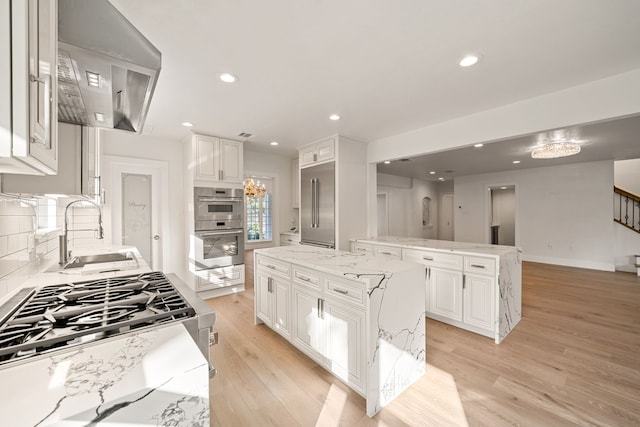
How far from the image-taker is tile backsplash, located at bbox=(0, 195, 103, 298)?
116 cm

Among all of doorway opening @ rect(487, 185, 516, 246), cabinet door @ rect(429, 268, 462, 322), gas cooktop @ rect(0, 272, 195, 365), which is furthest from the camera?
doorway opening @ rect(487, 185, 516, 246)

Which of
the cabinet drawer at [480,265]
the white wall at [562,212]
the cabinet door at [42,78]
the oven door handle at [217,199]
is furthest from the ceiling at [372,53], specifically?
the white wall at [562,212]

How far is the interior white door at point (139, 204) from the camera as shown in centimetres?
363

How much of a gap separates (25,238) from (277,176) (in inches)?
158

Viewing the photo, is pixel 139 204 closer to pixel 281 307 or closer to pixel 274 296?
pixel 274 296

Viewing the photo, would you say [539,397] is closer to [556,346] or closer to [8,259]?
[556,346]

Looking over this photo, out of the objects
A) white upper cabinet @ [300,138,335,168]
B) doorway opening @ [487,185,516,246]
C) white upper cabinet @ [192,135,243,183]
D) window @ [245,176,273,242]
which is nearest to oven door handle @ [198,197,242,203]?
white upper cabinet @ [192,135,243,183]

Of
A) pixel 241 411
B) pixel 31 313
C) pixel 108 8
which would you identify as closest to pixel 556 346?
pixel 241 411

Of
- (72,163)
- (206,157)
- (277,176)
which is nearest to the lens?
(72,163)

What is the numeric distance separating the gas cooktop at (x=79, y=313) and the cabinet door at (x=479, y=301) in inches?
107

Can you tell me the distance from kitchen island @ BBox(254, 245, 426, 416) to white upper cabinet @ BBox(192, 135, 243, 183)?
221cm

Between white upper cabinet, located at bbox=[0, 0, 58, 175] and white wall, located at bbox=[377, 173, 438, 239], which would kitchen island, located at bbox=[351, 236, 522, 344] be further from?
white wall, located at bbox=[377, 173, 438, 239]

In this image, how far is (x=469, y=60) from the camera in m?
1.94

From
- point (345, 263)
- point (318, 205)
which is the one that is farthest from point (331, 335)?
point (318, 205)
